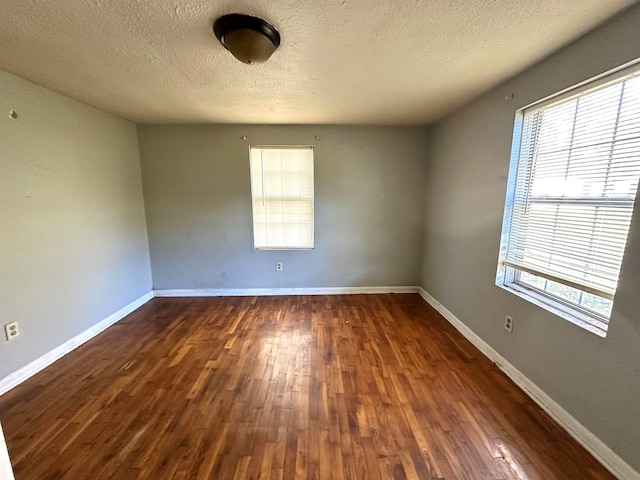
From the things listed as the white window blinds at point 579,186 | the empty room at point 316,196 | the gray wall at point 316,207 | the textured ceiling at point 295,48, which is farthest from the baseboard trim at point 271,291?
the textured ceiling at point 295,48

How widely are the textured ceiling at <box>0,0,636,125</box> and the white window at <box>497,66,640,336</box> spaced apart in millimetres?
411

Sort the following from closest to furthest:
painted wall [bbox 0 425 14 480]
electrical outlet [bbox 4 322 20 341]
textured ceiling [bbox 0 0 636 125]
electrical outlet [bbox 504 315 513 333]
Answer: painted wall [bbox 0 425 14 480], textured ceiling [bbox 0 0 636 125], electrical outlet [bbox 4 322 20 341], electrical outlet [bbox 504 315 513 333]

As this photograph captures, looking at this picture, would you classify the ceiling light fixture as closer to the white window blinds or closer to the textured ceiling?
the textured ceiling

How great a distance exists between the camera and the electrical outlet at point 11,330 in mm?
1861

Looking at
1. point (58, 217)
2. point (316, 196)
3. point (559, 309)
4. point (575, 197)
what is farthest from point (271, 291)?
point (575, 197)

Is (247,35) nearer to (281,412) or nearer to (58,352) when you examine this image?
(281,412)

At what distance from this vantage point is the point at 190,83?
6.79 feet

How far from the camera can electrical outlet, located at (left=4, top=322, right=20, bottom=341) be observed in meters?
1.86

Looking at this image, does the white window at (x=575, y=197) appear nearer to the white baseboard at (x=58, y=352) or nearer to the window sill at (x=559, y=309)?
the window sill at (x=559, y=309)

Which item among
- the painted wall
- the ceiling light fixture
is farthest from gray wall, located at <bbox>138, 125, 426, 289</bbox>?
the painted wall

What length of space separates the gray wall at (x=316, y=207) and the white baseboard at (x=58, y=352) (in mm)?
703

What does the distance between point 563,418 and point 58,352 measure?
12.4 ft

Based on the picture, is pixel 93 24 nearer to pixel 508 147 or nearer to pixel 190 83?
pixel 190 83

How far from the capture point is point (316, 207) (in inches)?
140
